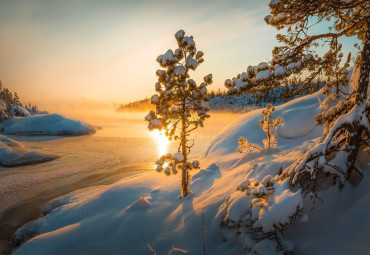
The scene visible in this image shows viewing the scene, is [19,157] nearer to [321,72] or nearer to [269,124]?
[269,124]

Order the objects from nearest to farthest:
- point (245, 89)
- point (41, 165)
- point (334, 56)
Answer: point (245, 89), point (334, 56), point (41, 165)

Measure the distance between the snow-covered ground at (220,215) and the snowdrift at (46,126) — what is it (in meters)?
47.9

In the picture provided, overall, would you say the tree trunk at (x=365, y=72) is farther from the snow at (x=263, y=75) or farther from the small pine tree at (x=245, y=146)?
the small pine tree at (x=245, y=146)

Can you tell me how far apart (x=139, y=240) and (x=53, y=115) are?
66682 millimetres

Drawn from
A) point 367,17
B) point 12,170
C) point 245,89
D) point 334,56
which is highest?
point 367,17

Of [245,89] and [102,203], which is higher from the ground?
[245,89]

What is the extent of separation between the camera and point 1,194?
1462 centimetres

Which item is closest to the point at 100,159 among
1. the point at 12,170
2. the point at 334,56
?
the point at 12,170

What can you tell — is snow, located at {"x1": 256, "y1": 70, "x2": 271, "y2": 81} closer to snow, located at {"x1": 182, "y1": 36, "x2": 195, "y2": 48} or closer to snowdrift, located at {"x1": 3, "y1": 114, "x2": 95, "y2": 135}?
snow, located at {"x1": 182, "y1": 36, "x2": 195, "y2": 48}

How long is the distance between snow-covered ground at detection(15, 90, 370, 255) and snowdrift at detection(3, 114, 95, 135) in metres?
47.9

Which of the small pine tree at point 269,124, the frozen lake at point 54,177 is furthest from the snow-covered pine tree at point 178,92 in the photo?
the frozen lake at point 54,177

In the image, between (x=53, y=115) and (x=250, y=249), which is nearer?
(x=250, y=249)

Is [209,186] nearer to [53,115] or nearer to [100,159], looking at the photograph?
[100,159]

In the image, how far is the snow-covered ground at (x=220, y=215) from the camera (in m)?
4.36
